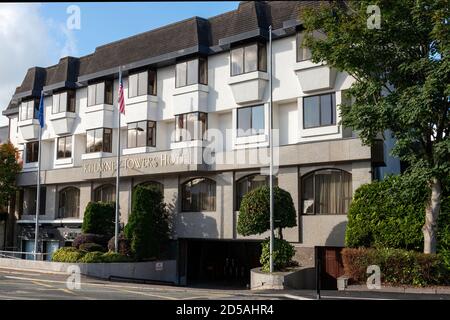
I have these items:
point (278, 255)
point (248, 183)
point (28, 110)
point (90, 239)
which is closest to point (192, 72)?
point (248, 183)

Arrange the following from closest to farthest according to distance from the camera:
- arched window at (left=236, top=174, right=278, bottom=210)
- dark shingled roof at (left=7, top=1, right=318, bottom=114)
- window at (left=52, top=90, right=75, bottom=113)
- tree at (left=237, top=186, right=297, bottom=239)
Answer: tree at (left=237, top=186, right=297, bottom=239)
arched window at (left=236, top=174, right=278, bottom=210)
dark shingled roof at (left=7, top=1, right=318, bottom=114)
window at (left=52, top=90, right=75, bottom=113)

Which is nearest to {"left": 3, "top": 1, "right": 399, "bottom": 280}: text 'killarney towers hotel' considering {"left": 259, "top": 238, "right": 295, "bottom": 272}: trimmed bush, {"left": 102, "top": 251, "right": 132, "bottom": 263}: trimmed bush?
{"left": 259, "top": 238, "right": 295, "bottom": 272}: trimmed bush

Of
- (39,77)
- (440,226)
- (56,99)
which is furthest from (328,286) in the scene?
(39,77)

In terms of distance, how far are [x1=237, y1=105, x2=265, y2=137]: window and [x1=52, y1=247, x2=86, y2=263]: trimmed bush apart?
10.2 metres

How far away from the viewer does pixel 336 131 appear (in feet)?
86.3

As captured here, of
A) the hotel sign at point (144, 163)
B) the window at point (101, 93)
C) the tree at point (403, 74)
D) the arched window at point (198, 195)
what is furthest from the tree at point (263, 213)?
the window at point (101, 93)

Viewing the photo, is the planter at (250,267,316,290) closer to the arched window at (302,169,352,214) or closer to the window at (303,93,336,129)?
the arched window at (302,169,352,214)

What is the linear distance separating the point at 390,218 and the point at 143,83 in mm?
17483

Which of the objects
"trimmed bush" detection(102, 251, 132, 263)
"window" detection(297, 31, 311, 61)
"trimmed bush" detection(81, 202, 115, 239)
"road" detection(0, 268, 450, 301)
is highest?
"window" detection(297, 31, 311, 61)

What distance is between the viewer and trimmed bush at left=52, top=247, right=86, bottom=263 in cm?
2848

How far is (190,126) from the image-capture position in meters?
31.8

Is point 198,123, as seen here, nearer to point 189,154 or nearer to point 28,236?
point 189,154

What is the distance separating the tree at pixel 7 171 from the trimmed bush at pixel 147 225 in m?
14.4

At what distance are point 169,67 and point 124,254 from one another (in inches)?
444
